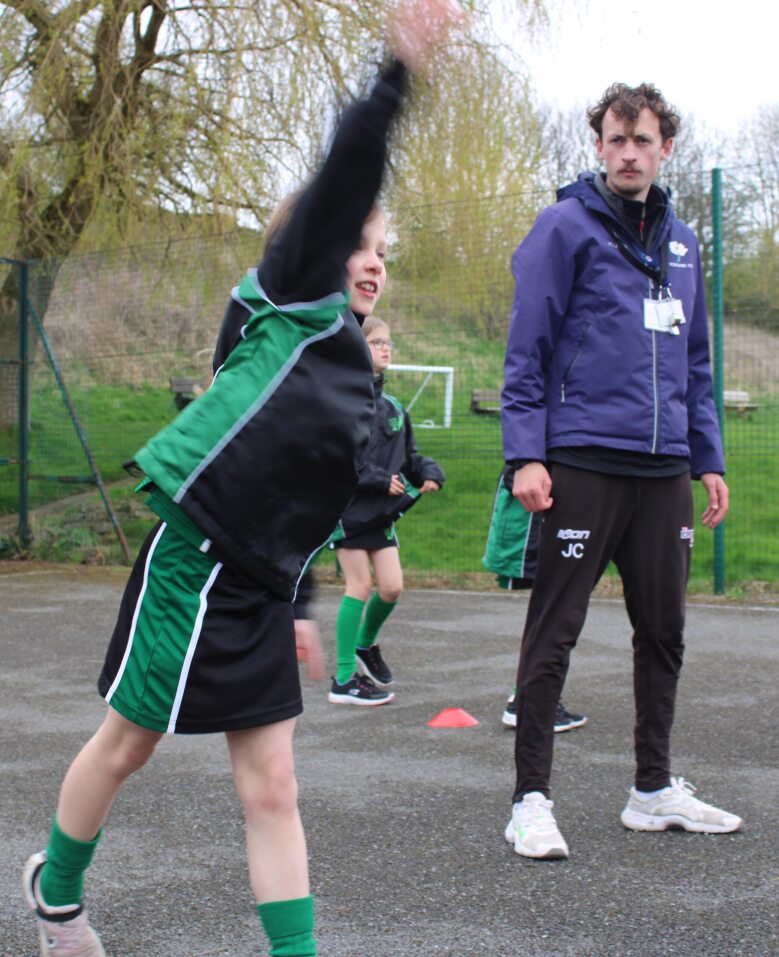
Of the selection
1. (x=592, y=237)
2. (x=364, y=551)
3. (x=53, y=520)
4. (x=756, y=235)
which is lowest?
(x=53, y=520)

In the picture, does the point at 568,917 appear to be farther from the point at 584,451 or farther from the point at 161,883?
the point at 584,451

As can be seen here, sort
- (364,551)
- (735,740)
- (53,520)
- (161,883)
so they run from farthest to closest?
(53,520) < (364,551) < (735,740) < (161,883)

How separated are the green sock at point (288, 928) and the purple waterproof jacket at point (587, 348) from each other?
1.60 metres

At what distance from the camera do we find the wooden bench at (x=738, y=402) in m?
8.93

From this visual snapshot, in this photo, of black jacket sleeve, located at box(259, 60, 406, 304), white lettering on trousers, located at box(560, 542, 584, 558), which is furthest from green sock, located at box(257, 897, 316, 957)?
white lettering on trousers, located at box(560, 542, 584, 558)

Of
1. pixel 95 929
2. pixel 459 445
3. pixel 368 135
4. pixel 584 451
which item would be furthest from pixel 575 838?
pixel 459 445

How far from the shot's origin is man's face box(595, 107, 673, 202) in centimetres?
369

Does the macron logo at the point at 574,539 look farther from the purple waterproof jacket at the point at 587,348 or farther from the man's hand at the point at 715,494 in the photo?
the man's hand at the point at 715,494

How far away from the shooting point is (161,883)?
128 inches

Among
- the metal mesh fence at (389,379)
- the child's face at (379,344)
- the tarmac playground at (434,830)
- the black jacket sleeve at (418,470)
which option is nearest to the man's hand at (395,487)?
the black jacket sleeve at (418,470)

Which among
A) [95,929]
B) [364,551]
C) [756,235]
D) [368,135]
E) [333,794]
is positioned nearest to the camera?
[368,135]

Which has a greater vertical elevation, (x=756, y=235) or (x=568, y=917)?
(x=756, y=235)

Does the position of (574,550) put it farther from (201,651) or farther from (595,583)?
(201,651)

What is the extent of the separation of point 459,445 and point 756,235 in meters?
3.12
